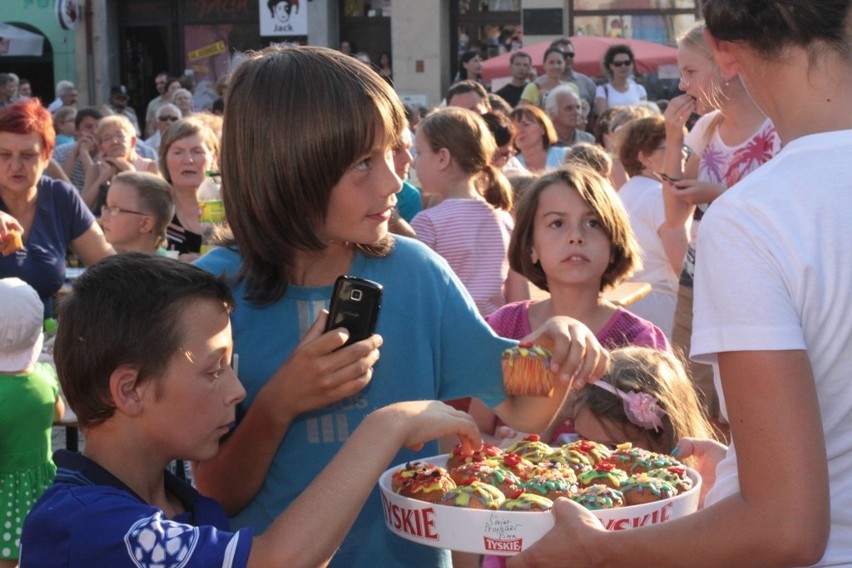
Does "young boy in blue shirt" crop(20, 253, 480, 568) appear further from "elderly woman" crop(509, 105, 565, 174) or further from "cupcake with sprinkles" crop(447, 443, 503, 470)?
"elderly woman" crop(509, 105, 565, 174)

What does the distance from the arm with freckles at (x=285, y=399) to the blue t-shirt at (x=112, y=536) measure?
0.23 m

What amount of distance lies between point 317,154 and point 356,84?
0.16 meters

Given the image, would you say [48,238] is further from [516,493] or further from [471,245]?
[516,493]

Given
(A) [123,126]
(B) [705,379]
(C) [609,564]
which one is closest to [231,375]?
(C) [609,564]

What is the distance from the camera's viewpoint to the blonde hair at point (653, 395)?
323cm

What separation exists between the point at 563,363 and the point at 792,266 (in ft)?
2.35

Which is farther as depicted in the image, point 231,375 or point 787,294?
point 231,375

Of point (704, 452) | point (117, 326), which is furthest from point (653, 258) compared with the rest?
point (117, 326)

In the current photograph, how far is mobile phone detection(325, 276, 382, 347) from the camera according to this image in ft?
6.93

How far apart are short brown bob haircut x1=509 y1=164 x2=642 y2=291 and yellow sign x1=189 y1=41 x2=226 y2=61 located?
23273 millimetres

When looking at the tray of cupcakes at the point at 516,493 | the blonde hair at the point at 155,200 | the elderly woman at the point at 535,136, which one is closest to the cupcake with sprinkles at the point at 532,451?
the tray of cupcakes at the point at 516,493

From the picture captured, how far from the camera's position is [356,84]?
7.34ft

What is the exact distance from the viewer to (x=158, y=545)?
6.26 ft

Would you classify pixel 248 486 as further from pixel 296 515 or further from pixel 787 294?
pixel 787 294
